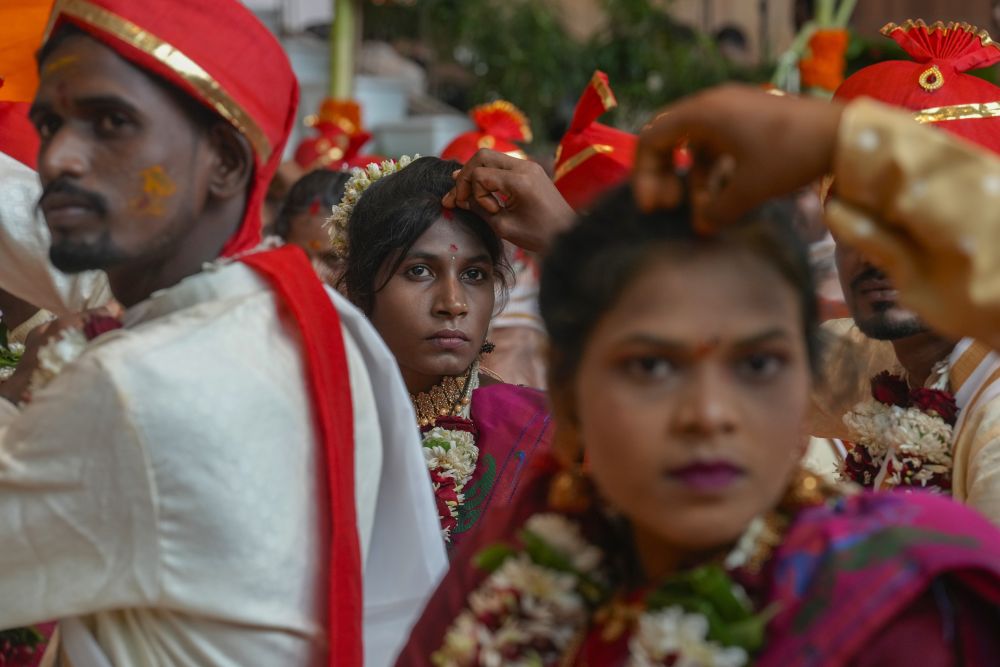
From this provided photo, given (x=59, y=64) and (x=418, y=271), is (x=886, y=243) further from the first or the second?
(x=418, y=271)

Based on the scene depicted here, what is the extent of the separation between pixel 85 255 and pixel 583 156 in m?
2.15

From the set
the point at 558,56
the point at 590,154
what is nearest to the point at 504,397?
the point at 590,154

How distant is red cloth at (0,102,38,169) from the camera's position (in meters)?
3.32

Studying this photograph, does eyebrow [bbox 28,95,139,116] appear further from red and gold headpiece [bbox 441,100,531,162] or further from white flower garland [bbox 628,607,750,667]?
red and gold headpiece [bbox 441,100,531,162]

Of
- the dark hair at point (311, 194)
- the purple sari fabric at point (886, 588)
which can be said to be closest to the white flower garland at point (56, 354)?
the purple sari fabric at point (886, 588)

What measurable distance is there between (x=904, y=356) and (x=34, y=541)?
77.0 inches

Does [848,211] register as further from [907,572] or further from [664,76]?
[664,76]

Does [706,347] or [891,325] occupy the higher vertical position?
[706,347]

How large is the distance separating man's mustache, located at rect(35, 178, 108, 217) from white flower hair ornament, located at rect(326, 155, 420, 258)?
136cm

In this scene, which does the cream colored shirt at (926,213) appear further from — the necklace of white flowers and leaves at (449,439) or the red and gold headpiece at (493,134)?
the red and gold headpiece at (493,134)

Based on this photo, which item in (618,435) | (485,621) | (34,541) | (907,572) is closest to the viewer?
(907,572)

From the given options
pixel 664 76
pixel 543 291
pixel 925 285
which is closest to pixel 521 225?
pixel 543 291

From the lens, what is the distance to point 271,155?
2.26 metres

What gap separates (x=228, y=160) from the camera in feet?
7.23
